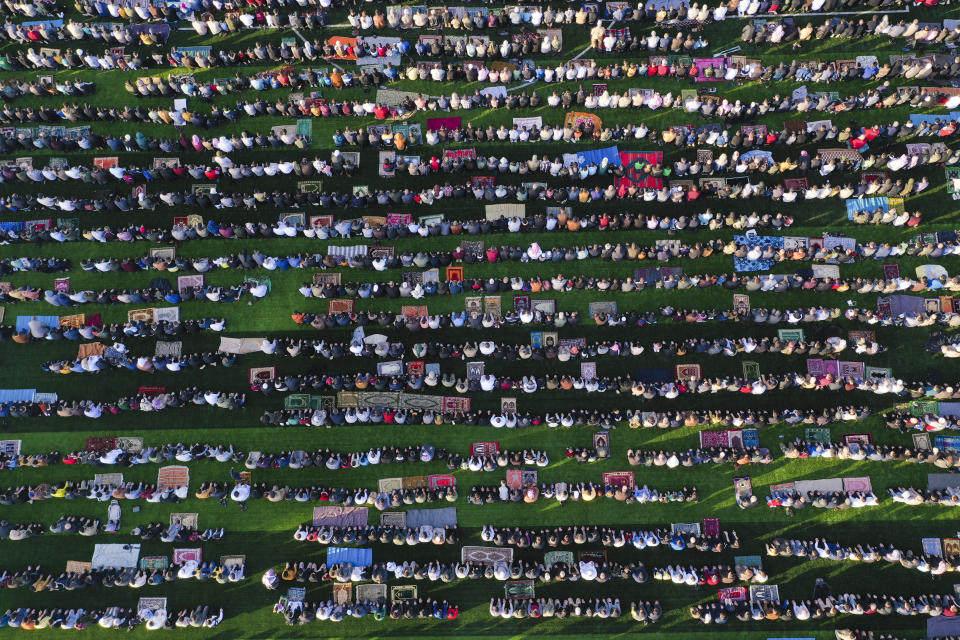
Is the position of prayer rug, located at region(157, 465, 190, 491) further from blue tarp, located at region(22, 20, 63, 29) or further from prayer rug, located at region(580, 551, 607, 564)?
blue tarp, located at region(22, 20, 63, 29)

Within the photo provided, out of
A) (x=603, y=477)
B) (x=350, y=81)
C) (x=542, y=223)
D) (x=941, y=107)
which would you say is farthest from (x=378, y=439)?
(x=941, y=107)

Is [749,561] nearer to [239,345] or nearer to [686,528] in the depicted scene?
[686,528]

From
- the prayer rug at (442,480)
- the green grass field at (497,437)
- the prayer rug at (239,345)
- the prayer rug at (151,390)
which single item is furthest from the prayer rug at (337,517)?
the prayer rug at (151,390)

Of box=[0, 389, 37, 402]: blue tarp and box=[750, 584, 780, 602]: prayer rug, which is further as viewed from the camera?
box=[0, 389, 37, 402]: blue tarp

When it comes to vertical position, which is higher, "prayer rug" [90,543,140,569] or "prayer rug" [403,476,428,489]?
"prayer rug" [403,476,428,489]

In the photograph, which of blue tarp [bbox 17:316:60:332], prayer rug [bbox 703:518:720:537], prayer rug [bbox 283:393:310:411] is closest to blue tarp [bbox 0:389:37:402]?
blue tarp [bbox 17:316:60:332]
